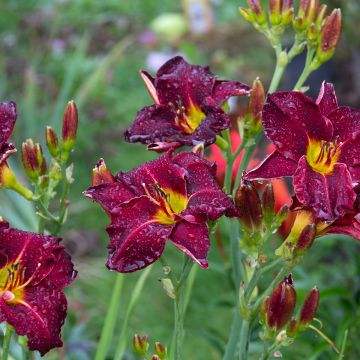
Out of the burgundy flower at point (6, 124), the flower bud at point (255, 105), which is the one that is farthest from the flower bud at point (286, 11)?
the burgundy flower at point (6, 124)

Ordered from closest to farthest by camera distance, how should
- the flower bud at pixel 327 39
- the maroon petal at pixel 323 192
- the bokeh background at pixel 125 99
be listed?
1. the maroon petal at pixel 323 192
2. the flower bud at pixel 327 39
3. the bokeh background at pixel 125 99

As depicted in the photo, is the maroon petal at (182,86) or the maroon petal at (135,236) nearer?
the maroon petal at (135,236)

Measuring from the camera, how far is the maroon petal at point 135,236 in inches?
26.5

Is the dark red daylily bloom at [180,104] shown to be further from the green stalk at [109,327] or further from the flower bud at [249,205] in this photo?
the green stalk at [109,327]

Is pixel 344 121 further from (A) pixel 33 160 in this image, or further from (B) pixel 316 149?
(A) pixel 33 160

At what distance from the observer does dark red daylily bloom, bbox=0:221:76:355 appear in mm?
693

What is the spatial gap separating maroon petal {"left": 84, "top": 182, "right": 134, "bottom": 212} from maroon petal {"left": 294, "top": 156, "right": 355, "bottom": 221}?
0.53 feet

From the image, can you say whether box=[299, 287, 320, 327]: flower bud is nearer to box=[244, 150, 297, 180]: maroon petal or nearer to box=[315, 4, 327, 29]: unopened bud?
box=[244, 150, 297, 180]: maroon petal

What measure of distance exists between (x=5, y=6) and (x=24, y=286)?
3317 millimetres

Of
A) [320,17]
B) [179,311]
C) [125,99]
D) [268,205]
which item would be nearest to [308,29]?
[320,17]

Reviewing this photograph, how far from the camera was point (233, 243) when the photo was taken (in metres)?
0.84

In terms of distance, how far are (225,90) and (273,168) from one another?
155 mm

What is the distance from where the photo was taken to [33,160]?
84 centimetres

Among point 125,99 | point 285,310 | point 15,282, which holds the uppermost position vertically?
point 15,282
